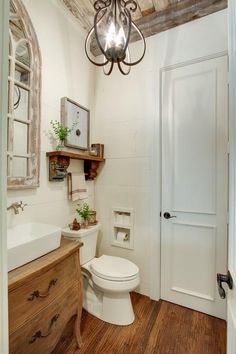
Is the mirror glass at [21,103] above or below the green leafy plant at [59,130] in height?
above

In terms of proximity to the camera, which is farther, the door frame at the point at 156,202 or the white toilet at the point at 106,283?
the door frame at the point at 156,202

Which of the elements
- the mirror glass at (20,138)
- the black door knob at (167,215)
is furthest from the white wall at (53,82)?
the black door knob at (167,215)

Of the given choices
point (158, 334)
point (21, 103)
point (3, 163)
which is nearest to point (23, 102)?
point (21, 103)

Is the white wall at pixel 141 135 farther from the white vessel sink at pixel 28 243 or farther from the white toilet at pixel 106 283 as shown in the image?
the white vessel sink at pixel 28 243

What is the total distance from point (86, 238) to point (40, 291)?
29.2 inches

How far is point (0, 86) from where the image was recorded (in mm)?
506

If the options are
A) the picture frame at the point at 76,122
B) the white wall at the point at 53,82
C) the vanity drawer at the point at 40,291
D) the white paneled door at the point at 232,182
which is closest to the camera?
the white paneled door at the point at 232,182

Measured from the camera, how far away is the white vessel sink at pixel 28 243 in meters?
1.04

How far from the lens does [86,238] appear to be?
1824 mm

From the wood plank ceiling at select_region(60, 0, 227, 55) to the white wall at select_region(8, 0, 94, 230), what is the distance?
5.0 inches

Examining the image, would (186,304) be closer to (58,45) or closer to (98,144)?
(98,144)

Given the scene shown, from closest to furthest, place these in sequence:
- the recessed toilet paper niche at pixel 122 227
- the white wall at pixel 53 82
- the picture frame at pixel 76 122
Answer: the white wall at pixel 53 82
the picture frame at pixel 76 122
the recessed toilet paper niche at pixel 122 227

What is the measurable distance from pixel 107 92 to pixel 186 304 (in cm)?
236

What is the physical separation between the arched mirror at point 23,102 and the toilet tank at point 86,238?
20.7 inches
